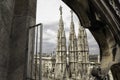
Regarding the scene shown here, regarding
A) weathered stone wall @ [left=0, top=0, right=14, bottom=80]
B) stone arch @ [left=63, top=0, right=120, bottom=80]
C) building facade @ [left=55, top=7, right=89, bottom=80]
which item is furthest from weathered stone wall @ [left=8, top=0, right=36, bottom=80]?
building facade @ [left=55, top=7, right=89, bottom=80]

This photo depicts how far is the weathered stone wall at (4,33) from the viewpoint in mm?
1844

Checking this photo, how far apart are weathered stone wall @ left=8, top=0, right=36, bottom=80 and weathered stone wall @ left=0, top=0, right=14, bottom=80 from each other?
0.07 meters

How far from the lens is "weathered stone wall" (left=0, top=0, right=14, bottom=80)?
72.6 inches

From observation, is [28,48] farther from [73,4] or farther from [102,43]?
[102,43]

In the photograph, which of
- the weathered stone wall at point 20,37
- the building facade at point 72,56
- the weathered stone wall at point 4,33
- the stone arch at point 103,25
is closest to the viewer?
the weathered stone wall at point 4,33

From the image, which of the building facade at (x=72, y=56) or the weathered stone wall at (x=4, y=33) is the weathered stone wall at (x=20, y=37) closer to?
the weathered stone wall at (x=4, y=33)

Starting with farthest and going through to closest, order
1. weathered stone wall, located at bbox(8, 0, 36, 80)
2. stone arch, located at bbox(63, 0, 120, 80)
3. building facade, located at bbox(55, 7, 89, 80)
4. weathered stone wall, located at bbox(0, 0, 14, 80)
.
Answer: building facade, located at bbox(55, 7, 89, 80), stone arch, located at bbox(63, 0, 120, 80), weathered stone wall, located at bbox(8, 0, 36, 80), weathered stone wall, located at bbox(0, 0, 14, 80)

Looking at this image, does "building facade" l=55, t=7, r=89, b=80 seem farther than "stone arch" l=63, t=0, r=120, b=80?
Result: Yes

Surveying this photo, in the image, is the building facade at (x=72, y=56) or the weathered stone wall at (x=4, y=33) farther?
the building facade at (x=72, y=56)

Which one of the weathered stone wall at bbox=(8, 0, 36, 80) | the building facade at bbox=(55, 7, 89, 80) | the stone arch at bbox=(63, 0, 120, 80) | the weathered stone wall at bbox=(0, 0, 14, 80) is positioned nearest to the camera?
the weathered stone wall at bbox=(0, 0, 14, 80)

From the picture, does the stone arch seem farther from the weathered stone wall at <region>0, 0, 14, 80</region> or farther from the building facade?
the building facade

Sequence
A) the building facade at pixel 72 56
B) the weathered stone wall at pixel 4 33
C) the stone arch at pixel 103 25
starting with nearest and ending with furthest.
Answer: the weathered stone wall at pixel 4 33 → the stone arch at pixel 103 25 → the building facade at pixel 72 56

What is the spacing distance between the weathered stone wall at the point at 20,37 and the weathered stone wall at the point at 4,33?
0.23ft

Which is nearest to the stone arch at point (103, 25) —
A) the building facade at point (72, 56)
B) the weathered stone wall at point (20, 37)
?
the weathered stone wall at point (20, 37)
